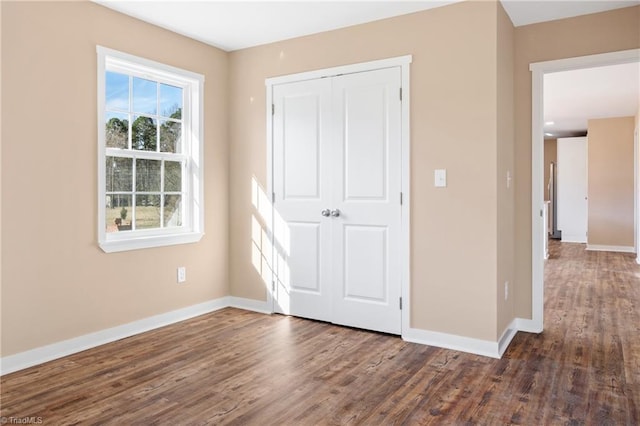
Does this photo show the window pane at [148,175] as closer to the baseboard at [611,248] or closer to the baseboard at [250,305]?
the baseboard at [250,305]

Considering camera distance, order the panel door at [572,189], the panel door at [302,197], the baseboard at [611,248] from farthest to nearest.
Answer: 1. the panel door at [572,189]
2. the baseboard at [611,248]
3. the panel door at [302,197]

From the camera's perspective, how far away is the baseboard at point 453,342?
10.5 ft

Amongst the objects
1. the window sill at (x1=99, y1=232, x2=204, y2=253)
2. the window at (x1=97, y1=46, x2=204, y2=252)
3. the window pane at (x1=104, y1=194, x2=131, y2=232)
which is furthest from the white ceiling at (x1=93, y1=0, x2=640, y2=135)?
the window sill at (x1=99, y1=232, x2=204, y2=253)

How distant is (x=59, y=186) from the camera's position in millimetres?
3125

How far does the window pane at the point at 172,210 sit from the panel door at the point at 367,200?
1.41m

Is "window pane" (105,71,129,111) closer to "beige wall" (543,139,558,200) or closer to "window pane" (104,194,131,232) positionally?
"window pane" (104,194,131,232)

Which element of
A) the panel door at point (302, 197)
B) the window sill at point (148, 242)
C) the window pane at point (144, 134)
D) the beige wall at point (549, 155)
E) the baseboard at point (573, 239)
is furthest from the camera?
the beige wall at point (549, 155)

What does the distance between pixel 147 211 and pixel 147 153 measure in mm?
481

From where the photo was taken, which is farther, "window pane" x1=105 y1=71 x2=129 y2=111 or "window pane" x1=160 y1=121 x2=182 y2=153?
"window pane" x1=160 y1=121 x2=182 y2=153

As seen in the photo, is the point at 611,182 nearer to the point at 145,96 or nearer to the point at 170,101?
the point at 170,101

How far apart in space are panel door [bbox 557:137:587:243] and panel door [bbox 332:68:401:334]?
849 centimetres

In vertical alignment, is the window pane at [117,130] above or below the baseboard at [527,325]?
above

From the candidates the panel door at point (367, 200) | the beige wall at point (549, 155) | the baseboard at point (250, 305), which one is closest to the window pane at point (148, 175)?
the baseboard at point (250, 305)

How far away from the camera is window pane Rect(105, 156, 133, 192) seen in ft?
11.6
